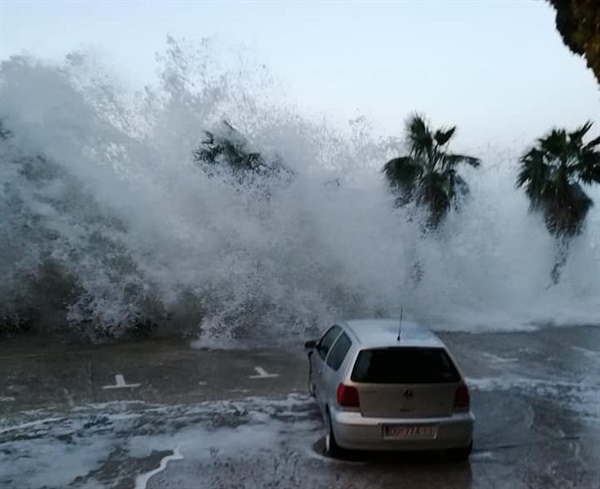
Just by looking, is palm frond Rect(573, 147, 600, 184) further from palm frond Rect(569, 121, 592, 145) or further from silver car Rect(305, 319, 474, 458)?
silver car Rect(305, 319, 474, 458)

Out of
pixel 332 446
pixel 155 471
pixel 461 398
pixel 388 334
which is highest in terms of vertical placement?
pixel 388 334

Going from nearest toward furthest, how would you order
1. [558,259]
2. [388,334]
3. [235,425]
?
[388,334]
[235,425]
[558,259]

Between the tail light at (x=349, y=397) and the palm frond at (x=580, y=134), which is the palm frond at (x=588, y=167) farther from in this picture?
the tail light at (x=349, y=397)

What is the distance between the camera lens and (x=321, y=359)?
25.9 feet

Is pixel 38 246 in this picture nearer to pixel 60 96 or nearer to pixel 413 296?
pixel 60 96

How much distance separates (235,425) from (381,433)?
222 cm

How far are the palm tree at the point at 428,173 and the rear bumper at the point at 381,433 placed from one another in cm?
1457

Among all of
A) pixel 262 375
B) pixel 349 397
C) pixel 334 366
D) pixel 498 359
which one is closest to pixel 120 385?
pixel 262 375

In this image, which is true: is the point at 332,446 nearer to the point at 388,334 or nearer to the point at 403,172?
the point at 388,334

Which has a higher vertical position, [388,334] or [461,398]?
[388,334]

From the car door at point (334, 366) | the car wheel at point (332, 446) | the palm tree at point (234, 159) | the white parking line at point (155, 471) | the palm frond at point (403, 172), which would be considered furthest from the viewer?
the palm frond at point (403, 172)

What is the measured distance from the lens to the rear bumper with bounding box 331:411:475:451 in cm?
633

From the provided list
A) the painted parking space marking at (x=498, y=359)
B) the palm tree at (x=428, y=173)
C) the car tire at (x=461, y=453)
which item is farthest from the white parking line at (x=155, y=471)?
the palm tree at (x=428, y=173)

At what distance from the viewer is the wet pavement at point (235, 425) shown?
245 inches
